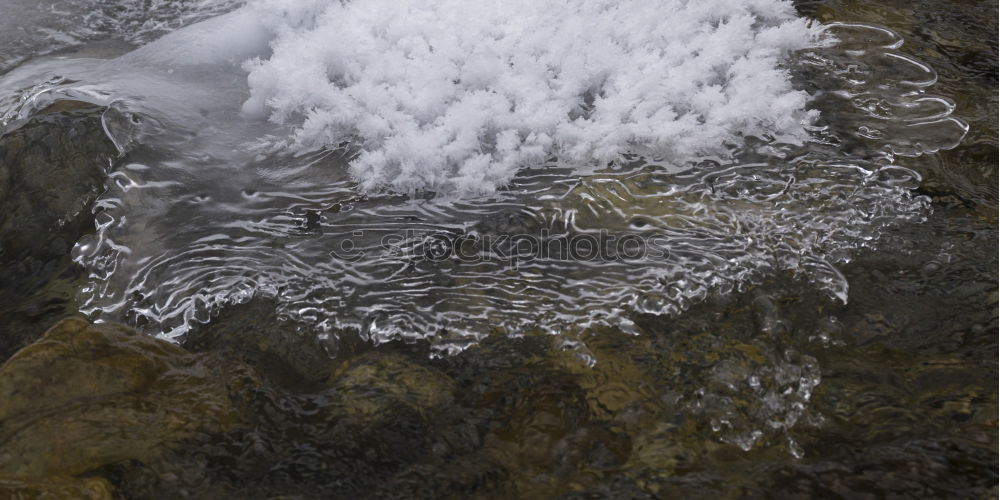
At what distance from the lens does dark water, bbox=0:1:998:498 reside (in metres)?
1.85

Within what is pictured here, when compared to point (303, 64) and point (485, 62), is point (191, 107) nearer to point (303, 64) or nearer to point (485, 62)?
point (303, 64)

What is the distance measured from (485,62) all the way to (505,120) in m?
0.31

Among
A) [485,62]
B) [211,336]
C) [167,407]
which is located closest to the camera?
[167,407]

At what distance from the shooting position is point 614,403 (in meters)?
2.09

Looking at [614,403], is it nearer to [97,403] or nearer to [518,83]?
[97,403]

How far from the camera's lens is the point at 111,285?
260cm

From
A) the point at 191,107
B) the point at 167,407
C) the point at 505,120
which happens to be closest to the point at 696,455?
the point at 167,407

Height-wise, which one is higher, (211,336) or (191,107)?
(191,107)

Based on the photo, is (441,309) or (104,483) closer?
(104,483)

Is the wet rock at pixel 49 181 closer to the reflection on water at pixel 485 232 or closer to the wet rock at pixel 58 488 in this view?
the reflection on water at pixel 485 232
